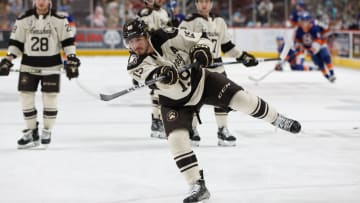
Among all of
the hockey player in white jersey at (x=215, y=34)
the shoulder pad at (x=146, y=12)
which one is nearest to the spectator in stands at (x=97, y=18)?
the shoulder pad at (x=146, y=12)

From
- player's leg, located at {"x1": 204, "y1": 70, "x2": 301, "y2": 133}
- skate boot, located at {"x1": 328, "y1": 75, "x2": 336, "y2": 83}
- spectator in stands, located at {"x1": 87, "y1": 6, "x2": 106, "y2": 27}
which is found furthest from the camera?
spectator in stands, located at {"x1": 87, "y1": 6, "x2": 106, "y2": 27}

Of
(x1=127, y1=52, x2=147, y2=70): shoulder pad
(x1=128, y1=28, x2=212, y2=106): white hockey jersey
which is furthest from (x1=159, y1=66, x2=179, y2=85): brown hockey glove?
(x1=127, y1=52, x2=147, y2=70): shoulder pad

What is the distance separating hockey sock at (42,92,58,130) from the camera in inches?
208

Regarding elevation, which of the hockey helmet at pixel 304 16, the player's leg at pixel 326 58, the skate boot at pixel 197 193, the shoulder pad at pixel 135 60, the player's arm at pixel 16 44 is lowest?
the player's leg at pixel 326 58

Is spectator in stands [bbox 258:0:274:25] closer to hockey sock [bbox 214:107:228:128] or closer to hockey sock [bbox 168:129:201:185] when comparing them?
hockey sock [bbox 214:107:228:128]

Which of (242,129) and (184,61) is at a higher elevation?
(184,61)

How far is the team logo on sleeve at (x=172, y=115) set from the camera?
3.54 metres

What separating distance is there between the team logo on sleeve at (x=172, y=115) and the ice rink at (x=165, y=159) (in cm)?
43

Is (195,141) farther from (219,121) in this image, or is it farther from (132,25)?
(132,25)

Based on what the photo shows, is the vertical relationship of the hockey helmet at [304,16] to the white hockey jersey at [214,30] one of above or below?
below

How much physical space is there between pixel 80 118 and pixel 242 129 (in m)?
1.75

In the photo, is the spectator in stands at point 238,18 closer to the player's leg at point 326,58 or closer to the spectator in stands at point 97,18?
the spectator in stands at point 97,18

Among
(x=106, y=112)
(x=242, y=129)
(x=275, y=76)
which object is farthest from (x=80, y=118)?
(x=275, y=76)

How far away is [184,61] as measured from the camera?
368 cm
